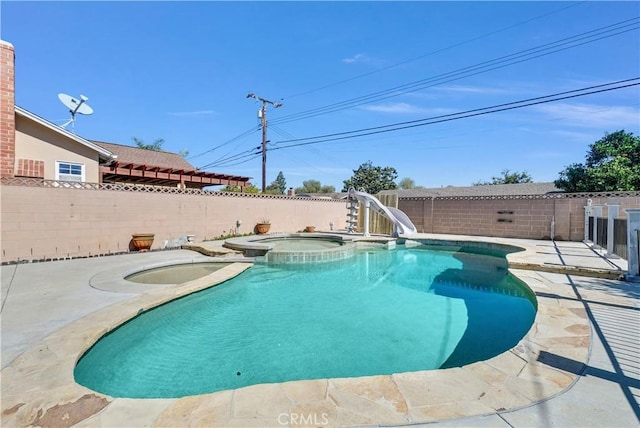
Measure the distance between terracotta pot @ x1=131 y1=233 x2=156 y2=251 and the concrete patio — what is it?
229 inches

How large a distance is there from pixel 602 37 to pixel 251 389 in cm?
1359

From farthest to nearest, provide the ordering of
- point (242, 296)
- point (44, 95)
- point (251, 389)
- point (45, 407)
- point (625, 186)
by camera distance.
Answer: point (625, 186), point (44, 95), point (242, 296), point (251, 389), point (45, 407)

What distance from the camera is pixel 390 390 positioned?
221cm

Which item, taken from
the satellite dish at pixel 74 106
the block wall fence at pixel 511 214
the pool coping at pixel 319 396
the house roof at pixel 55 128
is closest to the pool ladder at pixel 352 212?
the block wall fence at pixel 511 214

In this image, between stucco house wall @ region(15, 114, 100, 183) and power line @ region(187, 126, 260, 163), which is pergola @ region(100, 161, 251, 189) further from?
power line @ region(187, 126, 260, 163)

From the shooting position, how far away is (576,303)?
4.17 meters

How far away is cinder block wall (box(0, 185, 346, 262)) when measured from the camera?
24.7 feet

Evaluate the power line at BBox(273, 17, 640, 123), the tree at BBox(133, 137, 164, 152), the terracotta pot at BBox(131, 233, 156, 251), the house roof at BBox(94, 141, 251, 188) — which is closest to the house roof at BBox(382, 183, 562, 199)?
the power line at BBox(273, 17, 640, 123)

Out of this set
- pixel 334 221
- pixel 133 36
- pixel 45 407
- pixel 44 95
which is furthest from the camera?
pixel 334 221

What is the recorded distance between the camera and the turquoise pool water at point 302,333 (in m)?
3.08

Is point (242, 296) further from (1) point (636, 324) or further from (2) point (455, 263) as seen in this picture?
(2) point (455, 263)

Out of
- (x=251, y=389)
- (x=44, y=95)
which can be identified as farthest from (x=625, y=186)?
(x=44, y=95)

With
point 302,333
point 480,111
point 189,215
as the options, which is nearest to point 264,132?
point 189,215

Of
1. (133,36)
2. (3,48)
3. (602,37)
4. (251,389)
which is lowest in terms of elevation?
(251,389)
